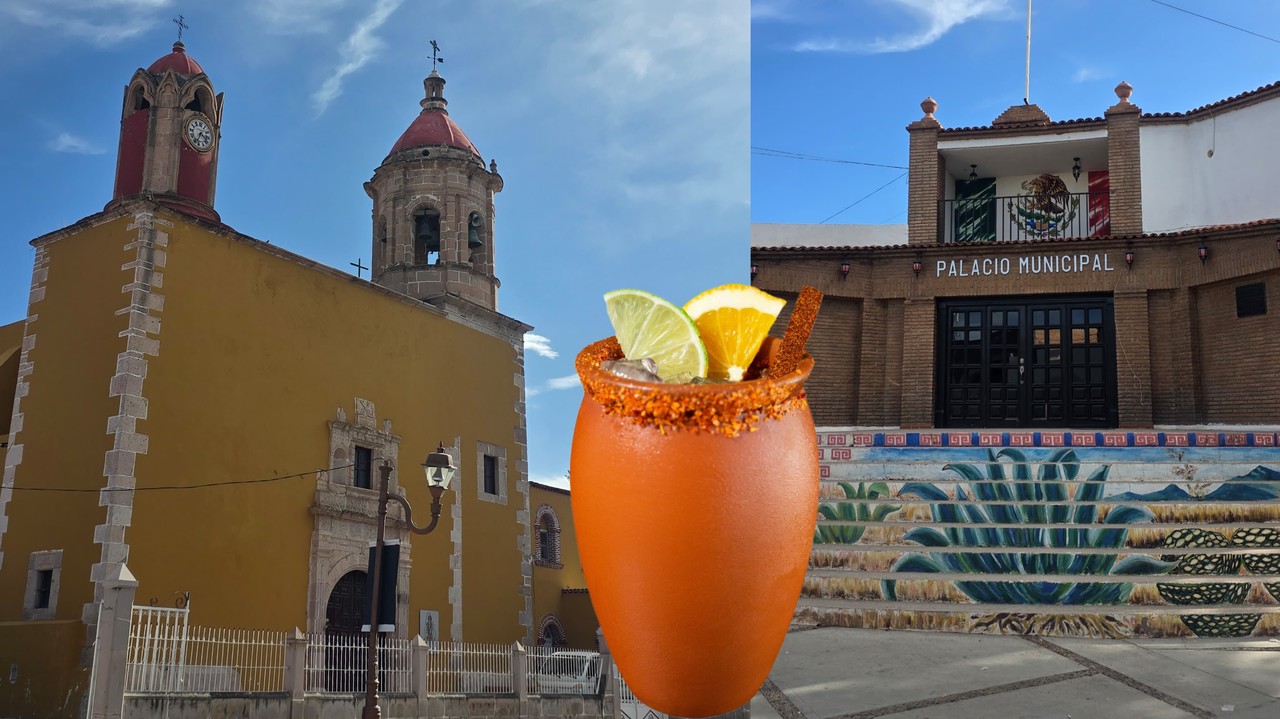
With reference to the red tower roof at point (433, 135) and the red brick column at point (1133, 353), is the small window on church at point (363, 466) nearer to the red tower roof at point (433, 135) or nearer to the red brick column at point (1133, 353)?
the red tower roof at point (433, 135)

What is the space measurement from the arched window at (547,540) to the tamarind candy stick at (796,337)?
16.1ft

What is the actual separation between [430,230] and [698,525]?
754cm

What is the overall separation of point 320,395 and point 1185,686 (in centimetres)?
545

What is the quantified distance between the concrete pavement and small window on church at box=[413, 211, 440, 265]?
259 inches

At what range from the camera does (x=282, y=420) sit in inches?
236

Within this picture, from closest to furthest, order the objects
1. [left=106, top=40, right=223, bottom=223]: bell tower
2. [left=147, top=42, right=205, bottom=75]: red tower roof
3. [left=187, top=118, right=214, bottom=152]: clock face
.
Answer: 1. [left=147, top=42, right=205, bottom=75]: red tower roof
2. [left=106, top=40, right=223, bottom=223]: bell tower
3. [left=187, top=118, right=214, bottom=152]: clock face

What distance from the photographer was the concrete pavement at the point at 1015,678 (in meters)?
1.52

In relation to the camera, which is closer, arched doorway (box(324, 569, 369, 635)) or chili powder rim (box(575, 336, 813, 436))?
chili powder rim (box(575, 336, 813, 436))

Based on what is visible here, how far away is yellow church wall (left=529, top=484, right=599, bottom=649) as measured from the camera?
16.9 ft

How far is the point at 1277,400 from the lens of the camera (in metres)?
4.20

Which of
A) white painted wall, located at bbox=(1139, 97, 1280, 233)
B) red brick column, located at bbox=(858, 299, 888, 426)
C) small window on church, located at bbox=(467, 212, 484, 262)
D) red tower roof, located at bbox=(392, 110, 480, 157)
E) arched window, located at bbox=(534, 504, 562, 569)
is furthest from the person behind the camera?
small window on church, located at bbox=(467, 212, 484, 262)

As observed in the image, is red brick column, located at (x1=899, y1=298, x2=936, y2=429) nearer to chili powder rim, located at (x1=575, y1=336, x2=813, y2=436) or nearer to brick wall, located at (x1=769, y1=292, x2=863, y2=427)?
brick wall, located at (x1=769, y1=292, x2=863, y2=427)

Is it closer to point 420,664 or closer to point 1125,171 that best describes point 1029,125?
point 1125,171

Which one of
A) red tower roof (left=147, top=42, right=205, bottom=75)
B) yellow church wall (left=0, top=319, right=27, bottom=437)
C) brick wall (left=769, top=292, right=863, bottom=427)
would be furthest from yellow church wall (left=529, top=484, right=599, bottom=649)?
yellow church wall (left=0, top=319, right=27, bottom=437)
